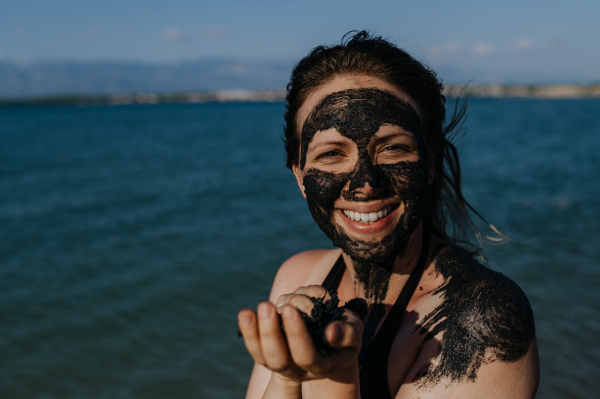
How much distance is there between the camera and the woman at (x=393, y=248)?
74.2 inches

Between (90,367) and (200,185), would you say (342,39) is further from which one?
(200,185)

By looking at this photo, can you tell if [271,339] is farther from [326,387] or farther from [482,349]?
[482,349]

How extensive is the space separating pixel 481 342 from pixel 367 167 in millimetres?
888

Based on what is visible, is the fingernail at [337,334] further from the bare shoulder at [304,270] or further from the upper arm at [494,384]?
the bare shoulder at [304,270]

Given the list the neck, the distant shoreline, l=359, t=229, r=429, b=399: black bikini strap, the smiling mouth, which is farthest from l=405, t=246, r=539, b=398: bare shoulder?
the distant shoreline

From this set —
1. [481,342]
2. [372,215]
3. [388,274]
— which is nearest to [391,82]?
[372,215]

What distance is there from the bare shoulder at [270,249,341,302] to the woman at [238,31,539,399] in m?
0.15

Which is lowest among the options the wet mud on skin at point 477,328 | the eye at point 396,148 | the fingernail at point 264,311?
the wet mud on skin at point 477,328

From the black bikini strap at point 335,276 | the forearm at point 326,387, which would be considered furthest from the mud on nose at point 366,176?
the forearm at point 326,387

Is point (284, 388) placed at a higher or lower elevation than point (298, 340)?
lower

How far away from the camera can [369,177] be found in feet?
7.07

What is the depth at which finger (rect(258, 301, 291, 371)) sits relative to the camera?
1.36m

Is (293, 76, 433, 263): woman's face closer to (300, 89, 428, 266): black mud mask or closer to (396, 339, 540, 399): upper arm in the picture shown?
(300, 89, 428, 266): black mud mask

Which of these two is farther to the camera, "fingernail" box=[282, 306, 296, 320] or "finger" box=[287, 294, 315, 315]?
"finger" box=[287, 294, 315, 315]
